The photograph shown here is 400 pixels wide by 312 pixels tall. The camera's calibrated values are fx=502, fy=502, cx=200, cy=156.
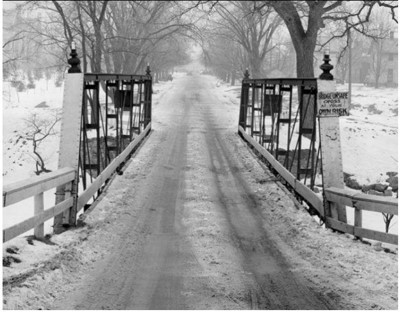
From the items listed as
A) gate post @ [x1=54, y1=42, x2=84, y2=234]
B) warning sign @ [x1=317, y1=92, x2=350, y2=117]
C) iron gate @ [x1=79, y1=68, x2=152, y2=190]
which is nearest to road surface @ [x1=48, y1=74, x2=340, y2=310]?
gate post @ [x1=54, y1=42, x2=84, y2=234]

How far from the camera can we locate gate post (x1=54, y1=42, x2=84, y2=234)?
6.89 meters

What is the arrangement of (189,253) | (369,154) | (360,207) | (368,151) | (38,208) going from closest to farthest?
(38,208), (189,253), (360,207), (369,154), (368,151)

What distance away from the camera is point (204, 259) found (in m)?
5.92

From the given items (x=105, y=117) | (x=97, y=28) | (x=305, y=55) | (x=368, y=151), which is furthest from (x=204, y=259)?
(x=368, y=151)

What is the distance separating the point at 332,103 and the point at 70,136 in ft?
12.4

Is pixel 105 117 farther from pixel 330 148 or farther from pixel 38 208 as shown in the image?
pixel 38 208

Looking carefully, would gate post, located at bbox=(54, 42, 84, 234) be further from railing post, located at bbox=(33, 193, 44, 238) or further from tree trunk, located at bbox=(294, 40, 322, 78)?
tree trunk, located at bbox=(294, 40, 322, 78)

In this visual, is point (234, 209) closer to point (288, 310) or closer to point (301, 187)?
point (301, 187)

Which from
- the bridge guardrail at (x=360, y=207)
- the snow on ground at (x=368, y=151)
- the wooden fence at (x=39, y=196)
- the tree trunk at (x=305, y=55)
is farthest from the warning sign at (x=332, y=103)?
the tree trunk at (x=305, y=55)

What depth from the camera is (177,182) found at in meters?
10.8

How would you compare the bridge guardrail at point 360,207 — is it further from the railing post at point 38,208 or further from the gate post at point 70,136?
the railing post at point 38,208

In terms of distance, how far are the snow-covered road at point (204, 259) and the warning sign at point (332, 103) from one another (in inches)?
64.1

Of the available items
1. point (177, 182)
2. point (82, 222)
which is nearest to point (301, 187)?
point (177, 182)

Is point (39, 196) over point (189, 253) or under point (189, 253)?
over
